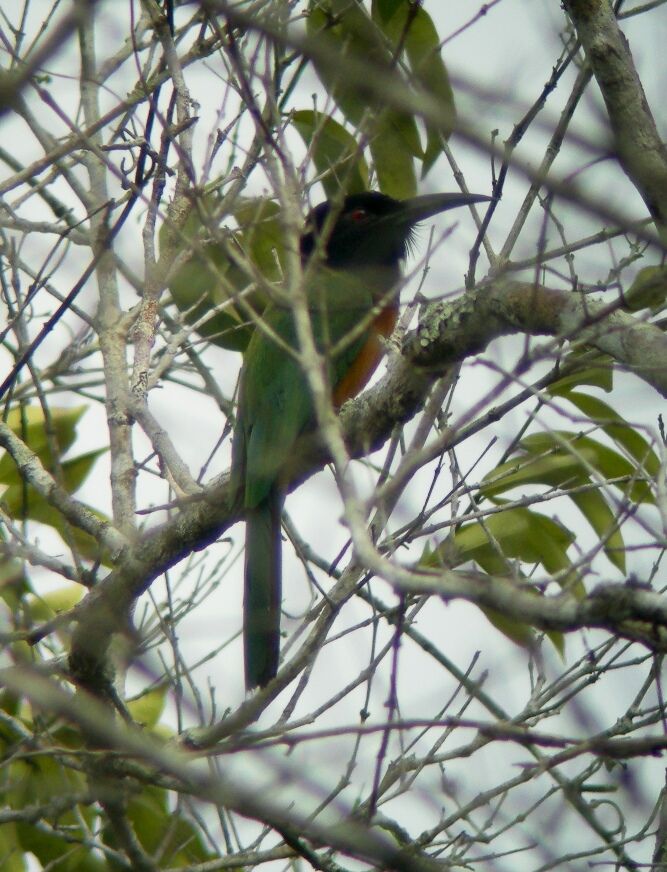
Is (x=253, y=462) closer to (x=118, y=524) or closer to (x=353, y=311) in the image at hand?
(x=118, y=524)

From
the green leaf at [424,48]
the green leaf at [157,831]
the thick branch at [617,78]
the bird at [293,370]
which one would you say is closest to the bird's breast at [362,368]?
the bird at [293,370]

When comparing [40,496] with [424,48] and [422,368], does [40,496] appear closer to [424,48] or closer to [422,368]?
[422,368]

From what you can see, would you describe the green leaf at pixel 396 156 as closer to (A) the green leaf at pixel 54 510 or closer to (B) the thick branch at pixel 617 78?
(B) the thick branch at pixel 617 78

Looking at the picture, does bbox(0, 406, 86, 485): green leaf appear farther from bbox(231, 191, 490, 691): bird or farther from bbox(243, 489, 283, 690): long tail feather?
bbox(243, 489, 283, 690): long tail feather

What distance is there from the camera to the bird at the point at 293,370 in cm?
479

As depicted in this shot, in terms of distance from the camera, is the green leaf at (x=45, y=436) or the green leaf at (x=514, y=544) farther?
the green leaf at (x=45, y=436)

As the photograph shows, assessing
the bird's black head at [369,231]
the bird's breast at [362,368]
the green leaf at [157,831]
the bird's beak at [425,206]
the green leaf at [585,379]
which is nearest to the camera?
the green leaf at [585,379]

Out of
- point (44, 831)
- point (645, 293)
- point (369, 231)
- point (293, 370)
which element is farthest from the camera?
point (369, 231)

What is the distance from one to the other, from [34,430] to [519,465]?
2.47 m

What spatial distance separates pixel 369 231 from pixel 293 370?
1.26 meters

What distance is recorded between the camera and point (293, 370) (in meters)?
5.75

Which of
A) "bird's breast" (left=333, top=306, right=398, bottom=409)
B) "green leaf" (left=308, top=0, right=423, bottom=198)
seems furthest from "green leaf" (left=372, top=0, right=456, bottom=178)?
"bird's breast" (left=333, top=306, right=398, bottom=409)

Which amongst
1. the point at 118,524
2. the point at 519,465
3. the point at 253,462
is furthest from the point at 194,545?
the point at 519,465

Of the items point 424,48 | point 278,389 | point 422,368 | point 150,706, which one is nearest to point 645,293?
point 422,368
